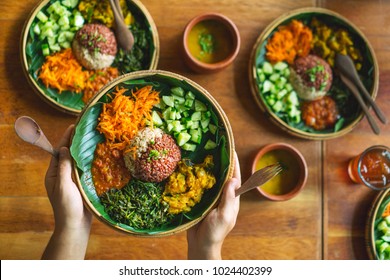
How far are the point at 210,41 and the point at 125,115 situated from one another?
838mm

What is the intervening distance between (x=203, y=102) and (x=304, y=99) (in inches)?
31.1

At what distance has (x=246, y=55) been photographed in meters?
2.68

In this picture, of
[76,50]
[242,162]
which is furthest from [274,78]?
[76,50]

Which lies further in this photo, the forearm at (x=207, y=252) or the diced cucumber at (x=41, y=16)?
the diced cucumber at (x=41, y=16)

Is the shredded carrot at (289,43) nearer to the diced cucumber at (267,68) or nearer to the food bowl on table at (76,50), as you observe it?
the diced cucumber at (267,68)

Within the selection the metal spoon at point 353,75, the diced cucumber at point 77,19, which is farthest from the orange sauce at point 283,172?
the diced cucumber at point 77,19

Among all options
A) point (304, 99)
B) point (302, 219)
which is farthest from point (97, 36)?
point (302, 219)

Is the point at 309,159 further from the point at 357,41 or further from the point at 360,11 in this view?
the point at 360,11

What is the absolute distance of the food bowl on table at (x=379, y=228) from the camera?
263 cm

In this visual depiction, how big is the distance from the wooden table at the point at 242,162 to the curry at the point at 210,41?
93mm

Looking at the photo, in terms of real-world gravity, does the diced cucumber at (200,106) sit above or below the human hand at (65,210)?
above

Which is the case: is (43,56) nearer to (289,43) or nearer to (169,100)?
(169,100)

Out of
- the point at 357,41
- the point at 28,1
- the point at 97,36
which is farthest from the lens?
the point at 357,41

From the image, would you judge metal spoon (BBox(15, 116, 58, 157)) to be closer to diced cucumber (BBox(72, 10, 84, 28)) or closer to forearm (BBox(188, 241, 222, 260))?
diced cucumber (BBox(72, 10, 84, 28))
